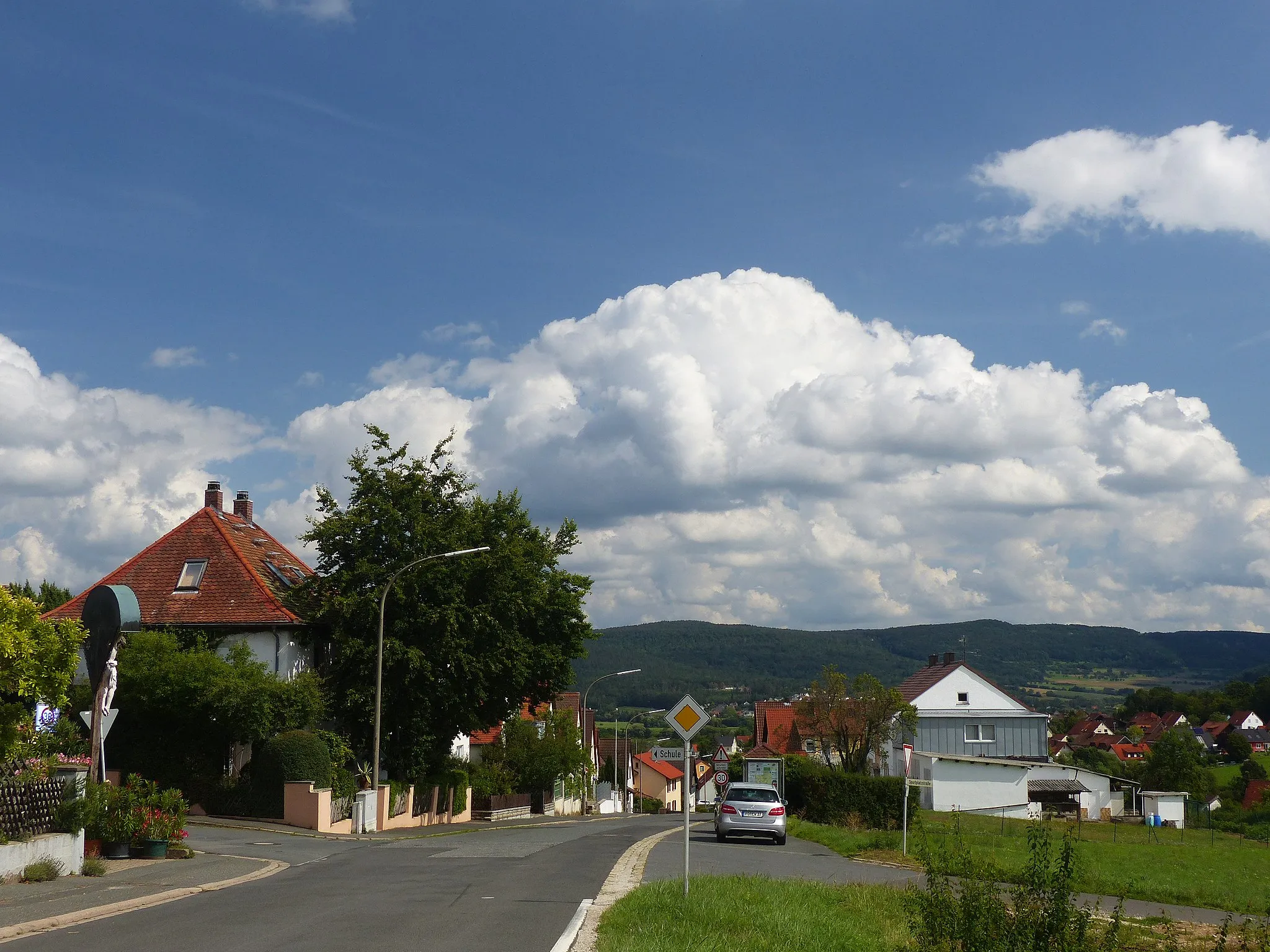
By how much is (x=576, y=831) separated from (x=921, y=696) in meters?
43.0

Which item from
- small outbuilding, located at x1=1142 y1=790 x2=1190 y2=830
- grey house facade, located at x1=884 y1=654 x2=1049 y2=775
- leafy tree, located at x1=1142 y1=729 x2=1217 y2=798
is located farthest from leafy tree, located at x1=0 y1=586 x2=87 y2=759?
leafy tree, located at x1=1142 y1=729 x2=1217 y2=798

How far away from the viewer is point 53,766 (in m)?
18.1

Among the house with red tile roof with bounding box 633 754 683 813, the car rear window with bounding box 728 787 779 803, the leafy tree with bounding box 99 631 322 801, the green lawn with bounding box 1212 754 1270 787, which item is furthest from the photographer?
the house with red tile roof with bounding box 633 754 683 813

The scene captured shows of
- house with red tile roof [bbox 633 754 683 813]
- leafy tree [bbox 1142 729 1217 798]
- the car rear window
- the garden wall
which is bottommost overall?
house with red tile roof [bbox 633 754 683 813]

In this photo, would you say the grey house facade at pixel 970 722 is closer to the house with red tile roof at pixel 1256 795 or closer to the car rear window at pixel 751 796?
the house with red tile roof at pixel 1256 795

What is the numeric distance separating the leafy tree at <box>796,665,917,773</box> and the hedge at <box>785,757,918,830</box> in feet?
26.7

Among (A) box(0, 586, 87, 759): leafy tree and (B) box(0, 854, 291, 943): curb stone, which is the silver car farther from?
(A) box(0, 586, 87, 759): leafy tree

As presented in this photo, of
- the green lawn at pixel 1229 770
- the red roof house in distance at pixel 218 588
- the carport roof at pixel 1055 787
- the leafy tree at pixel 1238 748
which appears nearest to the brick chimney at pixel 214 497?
the red roof house in distance at pixel 218 588

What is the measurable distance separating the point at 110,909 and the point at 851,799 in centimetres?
3348

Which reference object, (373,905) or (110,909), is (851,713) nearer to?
(373,905)

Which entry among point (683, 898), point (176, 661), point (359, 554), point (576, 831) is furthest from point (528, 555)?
point (683, 898)

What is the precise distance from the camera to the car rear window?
1203 inches

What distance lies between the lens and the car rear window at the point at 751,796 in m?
30.6

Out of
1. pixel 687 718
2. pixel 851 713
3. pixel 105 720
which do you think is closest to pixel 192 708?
pixel 105 720
